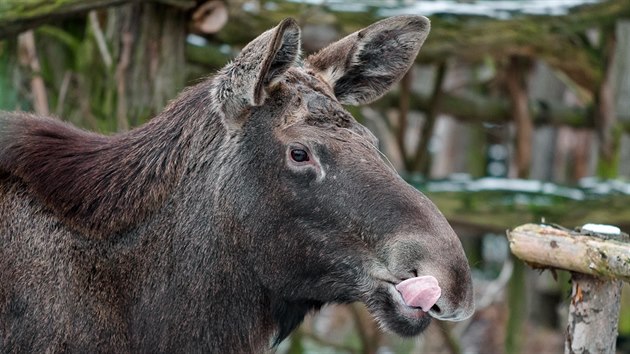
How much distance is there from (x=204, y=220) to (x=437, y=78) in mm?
6160

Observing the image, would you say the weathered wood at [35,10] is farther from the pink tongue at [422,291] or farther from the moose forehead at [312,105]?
the pink tongue at [422,291]

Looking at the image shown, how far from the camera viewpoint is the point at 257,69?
4.39 metres

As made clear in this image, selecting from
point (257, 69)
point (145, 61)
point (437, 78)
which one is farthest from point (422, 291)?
point (437, 78)

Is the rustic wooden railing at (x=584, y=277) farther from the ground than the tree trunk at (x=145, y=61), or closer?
farther from the ground

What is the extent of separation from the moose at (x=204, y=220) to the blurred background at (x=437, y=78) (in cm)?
49

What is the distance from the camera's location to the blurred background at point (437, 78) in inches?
259

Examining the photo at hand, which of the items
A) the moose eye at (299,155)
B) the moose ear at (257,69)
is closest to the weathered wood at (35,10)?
the moose ear at (257,69)

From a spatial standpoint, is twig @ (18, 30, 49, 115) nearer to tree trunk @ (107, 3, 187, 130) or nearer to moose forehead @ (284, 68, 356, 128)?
tree trunk @ (107, 3, 187, 130)

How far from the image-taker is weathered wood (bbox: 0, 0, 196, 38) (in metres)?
5.80

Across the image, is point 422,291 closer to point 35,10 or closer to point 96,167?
point 96,167

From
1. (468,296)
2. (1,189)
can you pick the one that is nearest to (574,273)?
(468,296)

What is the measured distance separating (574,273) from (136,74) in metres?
2.95

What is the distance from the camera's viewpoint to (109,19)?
6785 mm

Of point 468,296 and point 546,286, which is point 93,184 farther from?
point 546,286
